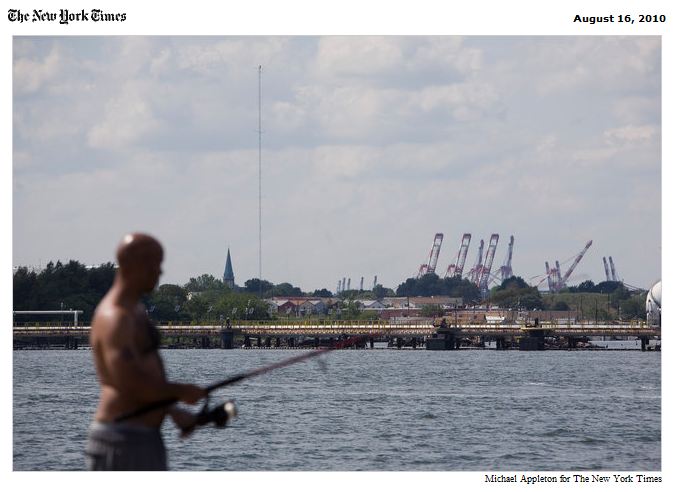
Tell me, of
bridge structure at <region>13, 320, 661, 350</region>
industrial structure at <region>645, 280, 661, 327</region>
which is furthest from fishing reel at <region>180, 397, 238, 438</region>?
industrial structure at <region>645, 280, 661, 327</region>

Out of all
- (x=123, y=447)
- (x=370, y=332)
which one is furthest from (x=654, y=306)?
(x=123, y=447)

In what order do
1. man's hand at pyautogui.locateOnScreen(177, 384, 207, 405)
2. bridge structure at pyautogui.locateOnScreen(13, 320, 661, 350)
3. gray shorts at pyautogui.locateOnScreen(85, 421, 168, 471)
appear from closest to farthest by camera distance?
man's hand at pyautogui.locateOnScreen(177, 384, 207, 405) < gray shorts at pyautogui.locateOnScreen(85, 421, 168, 471) < bridge structure at pyautogui.locateOnScreen(13, 320, 661, 350)

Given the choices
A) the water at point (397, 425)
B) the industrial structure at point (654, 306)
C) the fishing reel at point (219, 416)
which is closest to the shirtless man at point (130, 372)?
the fishing reel at point (219, 416)

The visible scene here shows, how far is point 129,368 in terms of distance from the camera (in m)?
7.48

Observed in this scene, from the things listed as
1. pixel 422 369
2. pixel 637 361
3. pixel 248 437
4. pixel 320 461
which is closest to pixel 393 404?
pixel 248 437

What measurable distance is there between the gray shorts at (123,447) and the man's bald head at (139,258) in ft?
2.89

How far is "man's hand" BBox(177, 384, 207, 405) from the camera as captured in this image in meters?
7.62

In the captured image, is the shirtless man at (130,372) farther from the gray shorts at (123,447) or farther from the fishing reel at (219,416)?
the fishing reel at (219,416)

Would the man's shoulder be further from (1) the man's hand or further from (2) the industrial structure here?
(2) the industrial structure

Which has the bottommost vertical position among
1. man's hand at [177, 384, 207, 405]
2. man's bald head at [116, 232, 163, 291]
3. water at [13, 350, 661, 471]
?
water at [13, 350, 661, 471]
